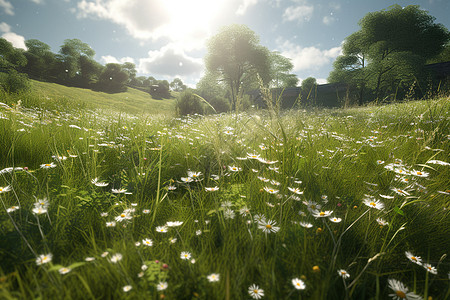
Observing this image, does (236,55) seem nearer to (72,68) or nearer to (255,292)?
(255,292)

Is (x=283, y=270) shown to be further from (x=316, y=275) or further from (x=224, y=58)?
(x=224, y=58)

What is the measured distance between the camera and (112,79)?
50500 mm

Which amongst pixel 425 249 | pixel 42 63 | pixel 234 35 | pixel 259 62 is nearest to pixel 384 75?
pixel 259 62

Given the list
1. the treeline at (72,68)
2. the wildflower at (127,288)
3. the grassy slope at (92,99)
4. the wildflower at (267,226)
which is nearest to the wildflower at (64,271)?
the wildflower at (127,288)

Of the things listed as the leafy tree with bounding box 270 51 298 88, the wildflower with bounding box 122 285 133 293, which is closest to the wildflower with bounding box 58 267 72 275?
the wildflower with bounding box 122 285 133 293

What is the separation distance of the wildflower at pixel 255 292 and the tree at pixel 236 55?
31066mm

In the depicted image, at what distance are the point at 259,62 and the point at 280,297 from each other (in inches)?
1454

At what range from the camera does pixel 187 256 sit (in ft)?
3.46

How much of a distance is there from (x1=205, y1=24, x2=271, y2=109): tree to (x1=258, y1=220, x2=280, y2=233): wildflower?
1207 inches

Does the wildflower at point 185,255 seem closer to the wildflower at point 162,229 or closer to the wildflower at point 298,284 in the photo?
the wildflower at point 162,229

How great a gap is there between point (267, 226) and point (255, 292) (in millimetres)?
409

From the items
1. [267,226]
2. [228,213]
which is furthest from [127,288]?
[267,226]

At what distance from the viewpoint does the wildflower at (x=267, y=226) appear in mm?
1181

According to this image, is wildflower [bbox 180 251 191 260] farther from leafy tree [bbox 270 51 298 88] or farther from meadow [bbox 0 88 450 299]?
leafy tree [bbox 270 51 298 88]
